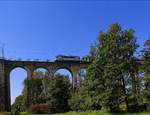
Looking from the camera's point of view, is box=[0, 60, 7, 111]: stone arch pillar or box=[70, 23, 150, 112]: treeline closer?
box=[70, 23, 150, 112]: treeline

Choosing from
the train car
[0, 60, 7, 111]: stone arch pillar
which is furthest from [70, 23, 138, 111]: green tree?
the train car

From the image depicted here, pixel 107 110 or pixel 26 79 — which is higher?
pixel 26 79

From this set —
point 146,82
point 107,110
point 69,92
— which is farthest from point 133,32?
point 69,92

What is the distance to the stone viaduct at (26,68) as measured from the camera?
7688 cm

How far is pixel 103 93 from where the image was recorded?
51250 millimetres

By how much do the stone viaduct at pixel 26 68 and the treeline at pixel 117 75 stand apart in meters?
23.4

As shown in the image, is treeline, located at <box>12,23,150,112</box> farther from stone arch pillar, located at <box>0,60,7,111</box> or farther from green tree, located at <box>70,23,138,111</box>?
stone arch pillar, located at <box>0,60,7,111</box>

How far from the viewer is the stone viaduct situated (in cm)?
7688

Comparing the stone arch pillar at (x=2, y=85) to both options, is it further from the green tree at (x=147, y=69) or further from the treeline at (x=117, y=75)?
the green tree at (x=147, y=69)

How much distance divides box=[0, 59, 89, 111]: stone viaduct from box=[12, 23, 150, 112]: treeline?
23.4 meters

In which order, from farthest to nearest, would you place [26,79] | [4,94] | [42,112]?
1. [26,79]
2. [4,94]
3. [42,112]

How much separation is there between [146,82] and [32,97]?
1340 inches

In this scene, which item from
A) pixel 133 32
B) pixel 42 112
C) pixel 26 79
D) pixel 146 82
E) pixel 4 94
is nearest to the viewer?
pixel 146 82

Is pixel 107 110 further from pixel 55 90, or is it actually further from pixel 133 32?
pixel 55 90
